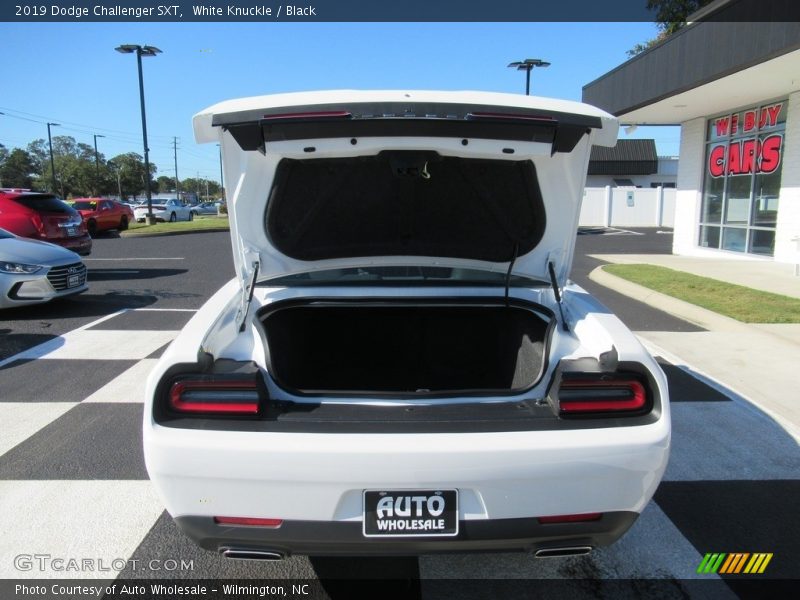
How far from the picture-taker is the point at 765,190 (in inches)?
519

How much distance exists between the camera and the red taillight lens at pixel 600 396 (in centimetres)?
212

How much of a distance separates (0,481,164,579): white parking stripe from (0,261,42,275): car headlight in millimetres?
4970

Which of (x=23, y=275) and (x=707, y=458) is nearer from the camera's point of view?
(x=707, y=458)

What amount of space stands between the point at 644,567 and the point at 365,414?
4.71ft

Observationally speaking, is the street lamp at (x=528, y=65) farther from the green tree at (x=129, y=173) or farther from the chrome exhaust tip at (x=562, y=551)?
the green tree at (x=129, y=173)

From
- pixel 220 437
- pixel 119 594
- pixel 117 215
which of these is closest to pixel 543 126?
pixel 220 437

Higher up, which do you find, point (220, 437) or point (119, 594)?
point (220, 437)

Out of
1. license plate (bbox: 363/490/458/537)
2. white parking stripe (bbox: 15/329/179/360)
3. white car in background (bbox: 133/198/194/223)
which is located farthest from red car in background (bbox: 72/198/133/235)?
license plate (bbox: 363/490/458/537)

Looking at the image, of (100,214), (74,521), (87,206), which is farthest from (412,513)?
(87,206)

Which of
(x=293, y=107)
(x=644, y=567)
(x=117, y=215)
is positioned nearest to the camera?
(x=293, y=107)

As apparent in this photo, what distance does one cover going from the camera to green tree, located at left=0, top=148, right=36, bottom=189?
80594 millimetres

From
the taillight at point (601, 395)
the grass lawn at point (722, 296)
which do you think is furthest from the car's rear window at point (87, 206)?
the taillight at point (601, 395)

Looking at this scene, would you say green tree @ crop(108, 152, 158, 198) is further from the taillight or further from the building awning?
the taillight

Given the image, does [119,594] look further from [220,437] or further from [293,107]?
[293,107]
